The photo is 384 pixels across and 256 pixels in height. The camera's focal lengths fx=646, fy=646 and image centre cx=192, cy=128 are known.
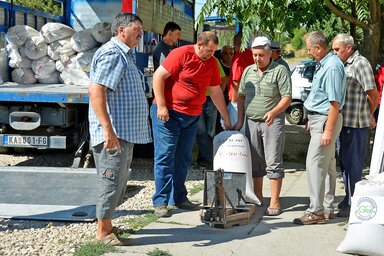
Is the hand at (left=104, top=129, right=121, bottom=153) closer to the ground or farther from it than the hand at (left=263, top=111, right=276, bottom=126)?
closer to the ground

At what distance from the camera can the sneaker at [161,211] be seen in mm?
6317

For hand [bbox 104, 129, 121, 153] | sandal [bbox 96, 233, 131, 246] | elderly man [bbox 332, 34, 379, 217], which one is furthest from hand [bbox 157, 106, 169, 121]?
elderly man [bbox 332, 34, 379, 217]

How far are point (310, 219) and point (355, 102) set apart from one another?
47.0 inches

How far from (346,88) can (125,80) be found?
2.20 m

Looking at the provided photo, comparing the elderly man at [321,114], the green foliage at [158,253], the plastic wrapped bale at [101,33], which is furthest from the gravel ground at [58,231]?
the plastic wrapped bale at [101,33]

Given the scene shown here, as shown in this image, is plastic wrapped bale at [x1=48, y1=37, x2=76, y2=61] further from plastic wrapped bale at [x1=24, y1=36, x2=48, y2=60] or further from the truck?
the truck

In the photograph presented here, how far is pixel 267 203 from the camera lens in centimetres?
700

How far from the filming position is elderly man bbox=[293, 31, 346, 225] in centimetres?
571

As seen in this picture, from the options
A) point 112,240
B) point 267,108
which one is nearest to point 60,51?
point 267,108

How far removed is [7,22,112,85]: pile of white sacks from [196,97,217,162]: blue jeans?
5.73 feet

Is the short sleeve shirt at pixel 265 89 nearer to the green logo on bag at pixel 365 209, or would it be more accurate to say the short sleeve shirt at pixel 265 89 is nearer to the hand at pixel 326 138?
the hand at pixel 326 138

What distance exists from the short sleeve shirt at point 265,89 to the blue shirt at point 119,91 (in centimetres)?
163

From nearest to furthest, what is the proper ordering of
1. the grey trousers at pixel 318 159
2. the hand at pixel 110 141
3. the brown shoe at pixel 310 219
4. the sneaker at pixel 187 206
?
the hand at pixel 110 141
the grey trousers at pixel 318 159
the brown shoe at pixel 310 219
the sneaker at pixel 187 206

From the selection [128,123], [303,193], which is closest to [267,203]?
[303,193]
